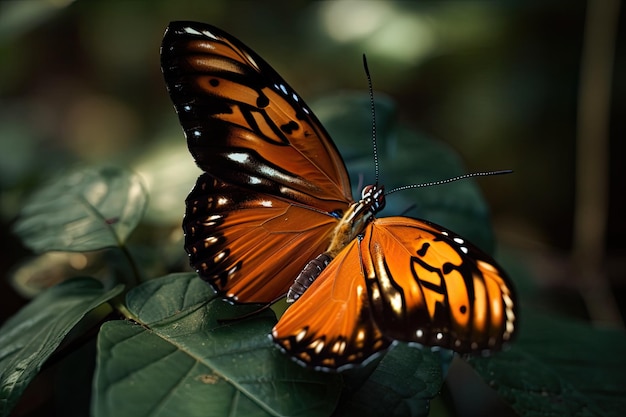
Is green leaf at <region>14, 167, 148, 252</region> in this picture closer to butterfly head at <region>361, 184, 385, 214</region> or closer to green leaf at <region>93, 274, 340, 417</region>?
green leaf at <region>93, 274, 340, 417</region>

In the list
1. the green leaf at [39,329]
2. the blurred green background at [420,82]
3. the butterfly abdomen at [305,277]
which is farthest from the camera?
the blurred green background at [420,82]

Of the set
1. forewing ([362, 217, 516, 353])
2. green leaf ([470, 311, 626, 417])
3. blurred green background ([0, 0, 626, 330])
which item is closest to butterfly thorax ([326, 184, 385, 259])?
forewing ([362, 217, 516, 353])

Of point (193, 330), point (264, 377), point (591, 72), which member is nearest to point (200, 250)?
point (193, 330)

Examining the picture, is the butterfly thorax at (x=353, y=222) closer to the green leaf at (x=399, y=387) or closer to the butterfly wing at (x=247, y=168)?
the butterfly wing at (x=247, y=168)

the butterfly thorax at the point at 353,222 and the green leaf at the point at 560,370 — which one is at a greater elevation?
the butterfly thorax at the point at 353,222

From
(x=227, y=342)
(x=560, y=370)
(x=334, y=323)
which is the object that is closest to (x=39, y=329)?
(x=227, y=342)

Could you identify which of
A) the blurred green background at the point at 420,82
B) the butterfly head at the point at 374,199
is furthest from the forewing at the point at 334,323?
the blurred green background at the point at 420,82
